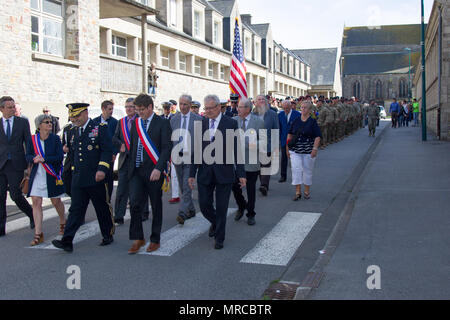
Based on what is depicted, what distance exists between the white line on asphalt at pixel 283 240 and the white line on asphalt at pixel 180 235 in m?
0.95

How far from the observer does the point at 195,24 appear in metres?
34.0

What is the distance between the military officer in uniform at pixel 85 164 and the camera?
623 centimetres

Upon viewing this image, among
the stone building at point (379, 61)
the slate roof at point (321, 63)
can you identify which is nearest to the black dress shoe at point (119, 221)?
the slate roof at point (321, 63)

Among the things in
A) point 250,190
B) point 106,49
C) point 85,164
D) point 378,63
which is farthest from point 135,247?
point 378,63

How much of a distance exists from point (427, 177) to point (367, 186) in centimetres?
198

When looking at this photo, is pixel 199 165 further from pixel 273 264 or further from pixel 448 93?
pixel 448 93

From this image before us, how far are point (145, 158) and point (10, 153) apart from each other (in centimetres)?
231

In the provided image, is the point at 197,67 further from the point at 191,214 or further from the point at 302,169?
the point at 191,214

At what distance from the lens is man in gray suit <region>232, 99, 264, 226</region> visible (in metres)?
7.74

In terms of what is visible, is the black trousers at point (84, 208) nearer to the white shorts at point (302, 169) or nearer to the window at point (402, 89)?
the white shorts at point (302, 169)

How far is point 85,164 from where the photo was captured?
6.28 metres

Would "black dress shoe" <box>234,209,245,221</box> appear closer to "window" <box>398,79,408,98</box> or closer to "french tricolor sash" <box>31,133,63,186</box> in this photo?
"french tricolor sash" <box>31,133,63,186</box>
